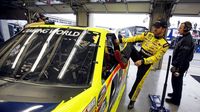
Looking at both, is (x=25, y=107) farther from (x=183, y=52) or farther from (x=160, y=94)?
(x=160, y=94)

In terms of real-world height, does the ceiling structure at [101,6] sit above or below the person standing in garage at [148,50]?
above

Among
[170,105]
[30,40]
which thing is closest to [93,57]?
[30,40]

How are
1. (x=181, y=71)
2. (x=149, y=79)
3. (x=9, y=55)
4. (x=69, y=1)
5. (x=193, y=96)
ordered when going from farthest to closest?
(x=69, y=1) → (x=149, y=79) → (x=193, y=96) → (x=181, y=71) → (x=9, y=55)

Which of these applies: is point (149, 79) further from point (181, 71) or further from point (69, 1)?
point (69, 1)

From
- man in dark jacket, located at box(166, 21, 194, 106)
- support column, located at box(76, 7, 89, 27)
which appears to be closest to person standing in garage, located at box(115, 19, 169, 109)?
man in dark jacket, located at box(166, 21, 194, 106)

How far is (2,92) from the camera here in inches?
45.7

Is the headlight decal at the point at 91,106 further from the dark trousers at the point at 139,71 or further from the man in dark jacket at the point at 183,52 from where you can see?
the man in dark jacket at the point at 183,52

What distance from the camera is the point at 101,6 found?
635cm

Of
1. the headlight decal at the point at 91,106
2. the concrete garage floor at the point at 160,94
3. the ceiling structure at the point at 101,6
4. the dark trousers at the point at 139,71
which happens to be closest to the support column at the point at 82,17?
the ceiling structure at the point at 101,6

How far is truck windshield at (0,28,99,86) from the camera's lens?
1.43 meters

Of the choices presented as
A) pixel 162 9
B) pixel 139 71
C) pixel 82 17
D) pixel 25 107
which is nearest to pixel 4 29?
pixel 82 17

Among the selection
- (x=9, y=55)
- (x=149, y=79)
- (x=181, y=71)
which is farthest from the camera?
(x=149, y=79)

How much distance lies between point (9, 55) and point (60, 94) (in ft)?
2.68

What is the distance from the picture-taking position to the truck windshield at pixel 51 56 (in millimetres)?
1429
